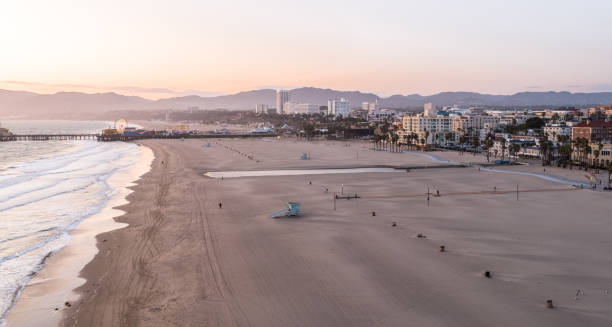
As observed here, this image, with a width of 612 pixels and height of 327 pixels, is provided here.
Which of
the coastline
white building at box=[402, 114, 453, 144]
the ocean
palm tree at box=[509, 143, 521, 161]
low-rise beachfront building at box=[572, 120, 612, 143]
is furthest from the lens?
white building at box=[402, 114, 453, 144]

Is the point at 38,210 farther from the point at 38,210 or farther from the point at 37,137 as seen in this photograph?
the point at 37,137

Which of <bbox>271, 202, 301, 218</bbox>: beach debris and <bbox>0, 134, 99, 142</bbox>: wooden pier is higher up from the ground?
<bbox>0, 134, 99, 142</bbox>: wooden pier

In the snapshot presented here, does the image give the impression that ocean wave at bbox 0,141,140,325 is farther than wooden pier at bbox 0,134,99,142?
No

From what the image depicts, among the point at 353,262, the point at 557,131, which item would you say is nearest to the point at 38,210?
the point at 353,262

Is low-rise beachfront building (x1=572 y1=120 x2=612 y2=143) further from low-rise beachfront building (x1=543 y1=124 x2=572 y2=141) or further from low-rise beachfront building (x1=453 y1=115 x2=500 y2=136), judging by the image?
low-rise beachfront building (x1=453 y1=115 x2=500 y2=136)

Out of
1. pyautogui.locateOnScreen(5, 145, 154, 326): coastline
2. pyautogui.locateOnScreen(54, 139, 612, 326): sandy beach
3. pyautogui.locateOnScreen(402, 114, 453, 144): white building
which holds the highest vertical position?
pyautogui.locateOnScreen(402, 114, 453, 144): white building

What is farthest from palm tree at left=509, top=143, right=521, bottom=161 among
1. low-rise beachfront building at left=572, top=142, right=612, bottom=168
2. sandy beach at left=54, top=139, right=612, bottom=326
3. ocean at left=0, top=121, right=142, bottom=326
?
ocean at left=0, top=121, right=142, bottom=326

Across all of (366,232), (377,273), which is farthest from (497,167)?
(377,273)

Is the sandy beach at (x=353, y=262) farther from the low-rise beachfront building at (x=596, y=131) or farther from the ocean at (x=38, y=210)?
the low-rise beachfront building at (x=596, y=131)
